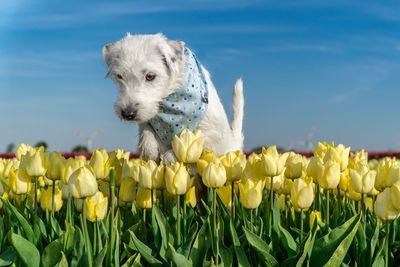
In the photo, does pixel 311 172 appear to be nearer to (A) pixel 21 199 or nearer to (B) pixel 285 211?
(B) pixel 285 211

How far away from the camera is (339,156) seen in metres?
3.37

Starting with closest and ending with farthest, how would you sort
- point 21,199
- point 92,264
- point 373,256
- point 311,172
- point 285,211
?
1. point 92,264
2. point 373,256
3. point 311,172
4. point 285,211
5. point 21,199

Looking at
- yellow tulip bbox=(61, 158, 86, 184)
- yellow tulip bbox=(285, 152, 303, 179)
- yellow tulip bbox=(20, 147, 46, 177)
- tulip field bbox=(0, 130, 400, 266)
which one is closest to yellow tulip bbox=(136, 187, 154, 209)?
tulip field bbox=(0, 130, 400, 266)

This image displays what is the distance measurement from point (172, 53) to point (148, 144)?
80 centimetres

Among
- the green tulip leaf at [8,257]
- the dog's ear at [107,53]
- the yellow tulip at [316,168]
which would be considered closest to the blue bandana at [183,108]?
the dog's ear at [107,53]

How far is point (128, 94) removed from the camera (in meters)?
4.80

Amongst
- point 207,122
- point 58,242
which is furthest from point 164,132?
point 58,242

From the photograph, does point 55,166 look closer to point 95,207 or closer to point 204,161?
point 95,207

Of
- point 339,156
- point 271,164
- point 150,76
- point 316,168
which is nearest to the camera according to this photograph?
point 271,164

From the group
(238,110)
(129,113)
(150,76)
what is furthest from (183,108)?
(238,110)

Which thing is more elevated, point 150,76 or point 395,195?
point 150,76

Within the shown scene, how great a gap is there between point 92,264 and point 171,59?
2686 millimetres

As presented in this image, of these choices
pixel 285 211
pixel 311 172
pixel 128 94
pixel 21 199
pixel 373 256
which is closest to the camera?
pixel 373 256

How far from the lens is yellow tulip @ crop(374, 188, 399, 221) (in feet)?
8.89
